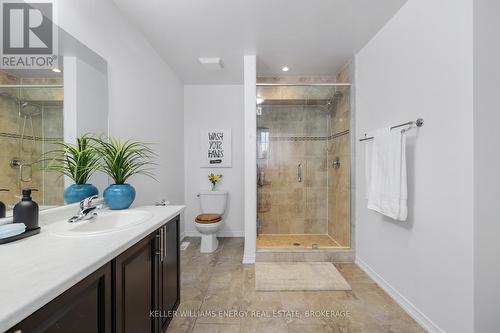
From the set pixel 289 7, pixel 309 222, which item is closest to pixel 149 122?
pixel 289 7

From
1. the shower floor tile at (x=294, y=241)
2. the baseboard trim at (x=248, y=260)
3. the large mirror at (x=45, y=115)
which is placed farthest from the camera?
the shower floor tile at (x=294, y=241)

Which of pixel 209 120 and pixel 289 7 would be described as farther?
pixel 209 120

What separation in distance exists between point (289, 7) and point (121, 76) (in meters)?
1.52

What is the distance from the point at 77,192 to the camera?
143 centimetres

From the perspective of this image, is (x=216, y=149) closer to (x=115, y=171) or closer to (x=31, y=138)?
(x=115, y=171)

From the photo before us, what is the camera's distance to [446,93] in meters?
1.46

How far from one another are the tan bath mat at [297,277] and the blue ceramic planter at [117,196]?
138cm

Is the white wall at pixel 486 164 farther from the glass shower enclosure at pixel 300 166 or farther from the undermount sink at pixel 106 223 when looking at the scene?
the undermount sink at pixel 106 223

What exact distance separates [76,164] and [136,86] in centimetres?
107

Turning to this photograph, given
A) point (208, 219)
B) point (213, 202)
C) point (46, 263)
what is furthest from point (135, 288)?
point (213, 202)

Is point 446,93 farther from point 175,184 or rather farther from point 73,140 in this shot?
point 175,184

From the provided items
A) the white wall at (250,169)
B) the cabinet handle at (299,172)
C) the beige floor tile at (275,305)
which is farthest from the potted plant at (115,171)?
the cabinet handle at (299,172)

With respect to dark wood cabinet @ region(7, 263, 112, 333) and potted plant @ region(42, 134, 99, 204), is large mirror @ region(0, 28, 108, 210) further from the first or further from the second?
dark wood cabinet @ region(7, 263, 112, 333)

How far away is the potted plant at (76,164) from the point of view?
133 cm
